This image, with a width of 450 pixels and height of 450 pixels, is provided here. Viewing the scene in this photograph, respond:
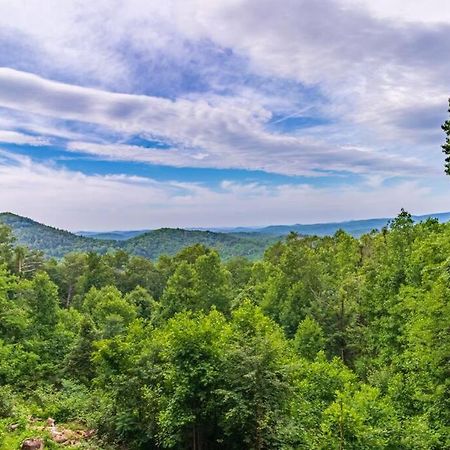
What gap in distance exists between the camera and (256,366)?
50.1ft

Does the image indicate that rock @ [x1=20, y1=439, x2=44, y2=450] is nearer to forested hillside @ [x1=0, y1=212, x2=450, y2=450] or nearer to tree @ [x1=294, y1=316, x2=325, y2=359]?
forested hillside @ [x1=0, y1=212, x2=450, y2=450]

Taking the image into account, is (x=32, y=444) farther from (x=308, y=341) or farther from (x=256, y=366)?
(x=308, y=341)

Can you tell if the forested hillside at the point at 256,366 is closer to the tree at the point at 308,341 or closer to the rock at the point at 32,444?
the tree at the point at 308,341

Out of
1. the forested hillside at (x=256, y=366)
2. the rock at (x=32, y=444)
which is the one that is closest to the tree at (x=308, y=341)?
the forested hillside at (x=256, y=366)

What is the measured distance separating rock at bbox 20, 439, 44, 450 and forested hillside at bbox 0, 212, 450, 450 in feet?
1.14

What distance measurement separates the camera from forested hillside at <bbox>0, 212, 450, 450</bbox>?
1514cm

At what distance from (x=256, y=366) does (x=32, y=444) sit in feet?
26.9

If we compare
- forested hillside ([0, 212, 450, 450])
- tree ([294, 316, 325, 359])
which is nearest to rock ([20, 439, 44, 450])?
forested hillside ([0, 212, 450, 450])

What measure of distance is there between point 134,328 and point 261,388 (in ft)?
25.9

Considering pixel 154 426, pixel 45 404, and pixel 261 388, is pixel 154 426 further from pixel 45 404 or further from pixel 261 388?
pixel 45 404

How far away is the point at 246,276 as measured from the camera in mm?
64062

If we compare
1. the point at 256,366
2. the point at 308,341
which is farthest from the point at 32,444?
the point at 308,341

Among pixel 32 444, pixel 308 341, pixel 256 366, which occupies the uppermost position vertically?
pixel 256 366

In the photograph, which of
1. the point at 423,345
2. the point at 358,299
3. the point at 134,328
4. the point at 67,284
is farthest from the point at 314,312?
the point at 67,284
